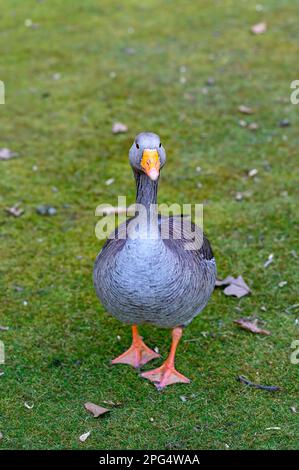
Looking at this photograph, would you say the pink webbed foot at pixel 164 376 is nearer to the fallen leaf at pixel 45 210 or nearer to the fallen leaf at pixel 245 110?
the fallen leaf at pixel 45 210

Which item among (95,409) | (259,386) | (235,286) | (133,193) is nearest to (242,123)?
(133,193)

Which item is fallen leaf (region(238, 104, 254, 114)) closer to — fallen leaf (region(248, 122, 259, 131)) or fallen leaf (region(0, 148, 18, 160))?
fallen leaf (region(248, 122, 259, 131))

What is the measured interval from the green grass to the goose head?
4.90 ft

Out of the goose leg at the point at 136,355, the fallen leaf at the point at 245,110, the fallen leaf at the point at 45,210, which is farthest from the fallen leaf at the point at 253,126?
the goose leg at the point at 136,355

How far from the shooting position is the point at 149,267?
3621 mm

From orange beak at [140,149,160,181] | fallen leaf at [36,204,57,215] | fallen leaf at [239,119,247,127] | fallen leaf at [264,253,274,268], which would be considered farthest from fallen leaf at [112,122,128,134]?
orange beak at [140,149,160,181]

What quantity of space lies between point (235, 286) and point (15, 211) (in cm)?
222

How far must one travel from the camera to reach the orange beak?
358cm

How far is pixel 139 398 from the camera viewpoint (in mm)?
4133

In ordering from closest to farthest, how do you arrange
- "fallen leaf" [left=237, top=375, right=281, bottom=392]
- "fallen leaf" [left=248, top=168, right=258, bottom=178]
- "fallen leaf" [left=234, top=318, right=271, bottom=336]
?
"fallen leaf" [left=237, top=375, right=281, bottom=392]
"fallen leaf" [left=234, top=318, right=271, bottom=336]
"fallen leaf" [left=248, top=168, right=258, bottom=178]

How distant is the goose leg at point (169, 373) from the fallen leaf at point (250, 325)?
0.61m

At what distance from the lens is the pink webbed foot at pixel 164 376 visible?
13.8 feet

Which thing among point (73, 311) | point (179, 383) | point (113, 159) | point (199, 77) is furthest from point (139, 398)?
point (199, 77)

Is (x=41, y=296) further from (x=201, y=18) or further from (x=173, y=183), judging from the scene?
(x=201, y=18)
